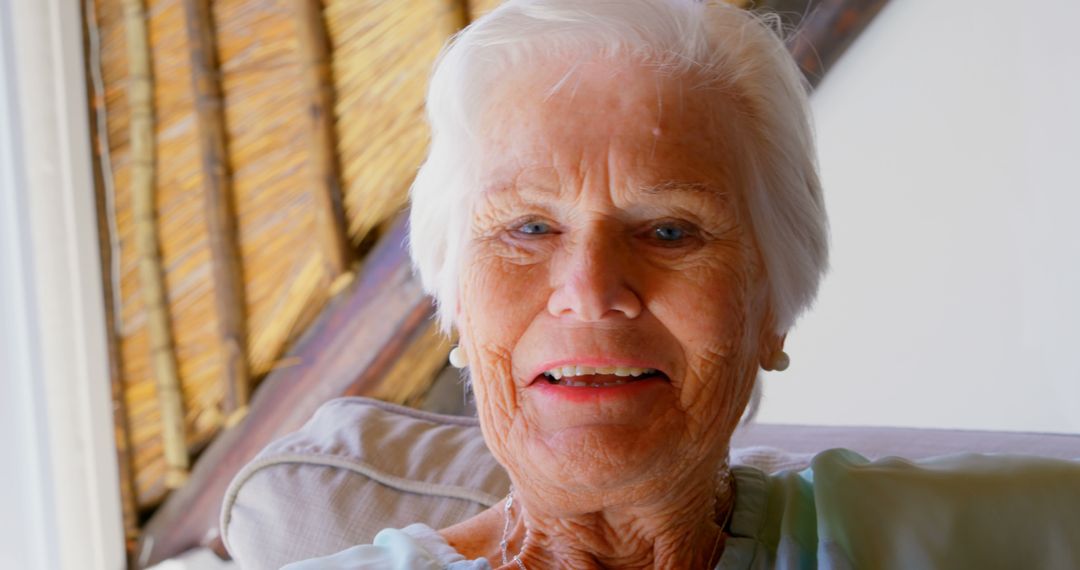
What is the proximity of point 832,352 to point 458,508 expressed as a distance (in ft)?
3.48

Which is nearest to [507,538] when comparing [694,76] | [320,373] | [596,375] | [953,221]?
[596,375]

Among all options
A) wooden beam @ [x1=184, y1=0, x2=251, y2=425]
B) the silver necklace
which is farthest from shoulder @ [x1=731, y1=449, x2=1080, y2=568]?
wooden beam @ [x1=184, y1=0, x2=251, y2=425]

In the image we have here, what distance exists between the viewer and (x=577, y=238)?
113 cm

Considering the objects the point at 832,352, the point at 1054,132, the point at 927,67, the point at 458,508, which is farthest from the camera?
the point at 832,352

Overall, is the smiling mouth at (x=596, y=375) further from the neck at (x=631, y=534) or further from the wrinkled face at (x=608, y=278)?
the neck at (x=631, y=534)

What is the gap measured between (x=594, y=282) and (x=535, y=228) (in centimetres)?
12

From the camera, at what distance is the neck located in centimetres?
119

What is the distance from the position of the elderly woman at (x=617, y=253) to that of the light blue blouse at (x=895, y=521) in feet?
0.04

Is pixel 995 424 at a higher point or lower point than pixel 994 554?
lower

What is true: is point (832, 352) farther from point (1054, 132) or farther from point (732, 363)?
point (732, 363)

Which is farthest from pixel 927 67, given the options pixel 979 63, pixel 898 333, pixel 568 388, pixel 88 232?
pixel 88 232

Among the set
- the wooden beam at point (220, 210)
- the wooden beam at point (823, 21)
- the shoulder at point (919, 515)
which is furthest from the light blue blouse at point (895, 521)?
the wooden beam at point (220, 210)

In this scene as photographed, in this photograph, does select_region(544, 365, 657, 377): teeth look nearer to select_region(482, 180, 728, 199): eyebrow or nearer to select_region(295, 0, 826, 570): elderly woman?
select_region(295, 0, 826, 570): elderly woman

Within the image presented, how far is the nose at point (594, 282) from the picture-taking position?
107cm
